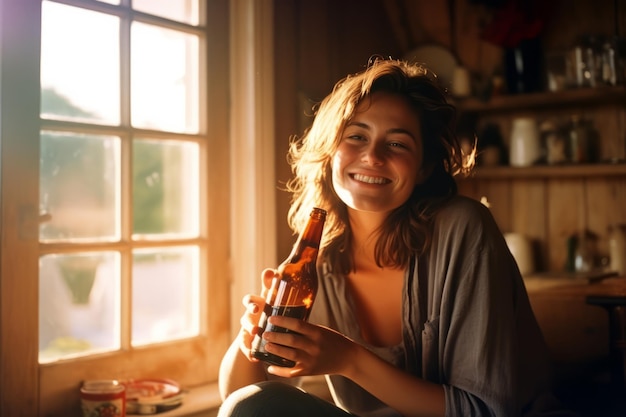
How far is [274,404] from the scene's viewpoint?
117cm

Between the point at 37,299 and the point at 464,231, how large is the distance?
3.14 ft

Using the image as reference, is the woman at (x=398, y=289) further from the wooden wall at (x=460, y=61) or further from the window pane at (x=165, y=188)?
the wooden wall at (x=460, y=61)

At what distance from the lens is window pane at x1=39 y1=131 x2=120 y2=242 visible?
164cm

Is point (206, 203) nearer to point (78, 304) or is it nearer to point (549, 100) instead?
point (78, 304)

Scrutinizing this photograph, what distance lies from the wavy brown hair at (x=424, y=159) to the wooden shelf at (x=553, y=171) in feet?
2.69

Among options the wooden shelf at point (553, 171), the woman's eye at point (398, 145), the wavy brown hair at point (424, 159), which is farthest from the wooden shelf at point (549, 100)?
the woman's eye at point (398, 145)

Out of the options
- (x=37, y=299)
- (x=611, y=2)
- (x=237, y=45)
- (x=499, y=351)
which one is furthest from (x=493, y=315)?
(x=611, y=2)

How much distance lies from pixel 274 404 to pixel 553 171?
61.1 inches

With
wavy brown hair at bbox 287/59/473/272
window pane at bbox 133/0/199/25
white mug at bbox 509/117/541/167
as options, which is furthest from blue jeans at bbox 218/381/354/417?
white mug at bbox 509/117/541/167

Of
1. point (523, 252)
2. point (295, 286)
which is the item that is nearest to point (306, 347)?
point (295, 286)

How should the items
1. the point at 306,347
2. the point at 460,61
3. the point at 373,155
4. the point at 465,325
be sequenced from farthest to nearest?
the point at 460,61 → the point at 373,155 → the point at 465,325 → the point at 306,347

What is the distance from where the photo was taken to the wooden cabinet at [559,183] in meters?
2.38

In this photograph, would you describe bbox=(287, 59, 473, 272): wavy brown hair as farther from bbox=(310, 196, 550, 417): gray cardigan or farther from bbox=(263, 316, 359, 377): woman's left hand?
bbox=(263, 316, 359, 377): woman's left hand

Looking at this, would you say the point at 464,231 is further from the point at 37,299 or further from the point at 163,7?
the point at 163,7
